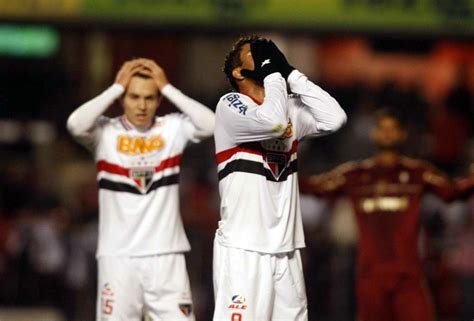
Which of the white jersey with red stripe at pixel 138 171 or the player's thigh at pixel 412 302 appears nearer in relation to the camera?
the white jersey with red stripe at pixel 138 171

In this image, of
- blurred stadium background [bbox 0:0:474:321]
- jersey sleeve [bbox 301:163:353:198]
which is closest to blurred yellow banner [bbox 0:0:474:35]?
blurred stadium background [bbox 0:0:474:321]

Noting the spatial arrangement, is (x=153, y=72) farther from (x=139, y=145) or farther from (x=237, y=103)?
(x=237, y=103)

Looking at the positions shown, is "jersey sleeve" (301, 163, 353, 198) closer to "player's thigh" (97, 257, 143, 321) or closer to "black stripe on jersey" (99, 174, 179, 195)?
"black stripe on jersey" (99, 174, 179, 195)

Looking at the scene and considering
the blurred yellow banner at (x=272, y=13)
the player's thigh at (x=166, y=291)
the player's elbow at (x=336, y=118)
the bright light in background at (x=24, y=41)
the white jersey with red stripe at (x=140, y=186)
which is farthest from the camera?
the bright light in background at (x=24, y=41)

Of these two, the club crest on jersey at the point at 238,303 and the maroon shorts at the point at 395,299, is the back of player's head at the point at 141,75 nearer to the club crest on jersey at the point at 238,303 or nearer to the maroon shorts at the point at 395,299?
the club crest on jersey at the point at 238,303

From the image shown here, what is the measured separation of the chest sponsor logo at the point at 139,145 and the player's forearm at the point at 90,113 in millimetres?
293

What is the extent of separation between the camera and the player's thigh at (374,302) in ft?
36.9

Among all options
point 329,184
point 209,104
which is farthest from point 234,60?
point 209,104

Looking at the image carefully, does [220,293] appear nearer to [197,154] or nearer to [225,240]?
[225,240]

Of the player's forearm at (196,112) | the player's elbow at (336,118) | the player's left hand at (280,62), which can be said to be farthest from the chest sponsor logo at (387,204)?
the player's left hand at (280,62)

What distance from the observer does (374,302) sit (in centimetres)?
1127

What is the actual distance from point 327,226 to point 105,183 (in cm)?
626

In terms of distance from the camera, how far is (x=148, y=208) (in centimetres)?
1012

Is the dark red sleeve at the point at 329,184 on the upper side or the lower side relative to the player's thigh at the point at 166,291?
upper
